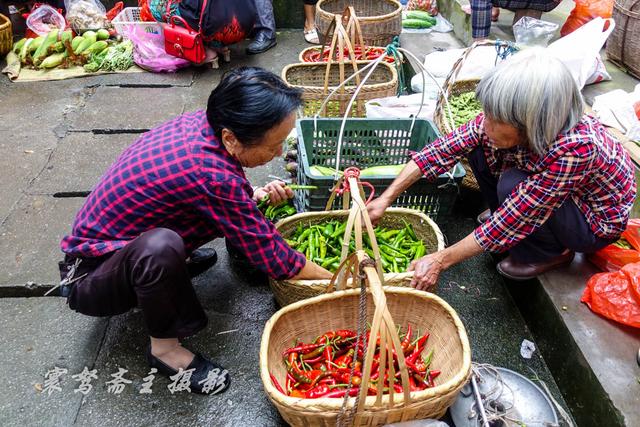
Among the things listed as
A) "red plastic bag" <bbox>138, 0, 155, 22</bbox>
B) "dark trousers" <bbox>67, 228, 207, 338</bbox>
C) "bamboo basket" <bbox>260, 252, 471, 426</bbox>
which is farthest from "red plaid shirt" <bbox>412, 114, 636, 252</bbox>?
"red plastic bag" <bbox>138, 0, 155, 22</bbox>

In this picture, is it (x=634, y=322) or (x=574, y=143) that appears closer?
(x=574, y=143)

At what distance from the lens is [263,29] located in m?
6.04

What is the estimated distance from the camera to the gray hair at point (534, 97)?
6.16 feet

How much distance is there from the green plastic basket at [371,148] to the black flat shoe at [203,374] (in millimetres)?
1024

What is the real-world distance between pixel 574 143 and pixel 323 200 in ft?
4.27

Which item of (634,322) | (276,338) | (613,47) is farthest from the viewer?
(613,47)

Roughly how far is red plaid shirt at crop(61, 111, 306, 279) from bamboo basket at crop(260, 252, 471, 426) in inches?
9.5

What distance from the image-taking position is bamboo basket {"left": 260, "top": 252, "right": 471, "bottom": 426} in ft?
5.36

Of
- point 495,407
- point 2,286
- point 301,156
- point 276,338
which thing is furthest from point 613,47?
point 2,286

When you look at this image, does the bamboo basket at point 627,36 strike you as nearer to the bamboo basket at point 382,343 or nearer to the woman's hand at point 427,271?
the woman's hand at point 427,271

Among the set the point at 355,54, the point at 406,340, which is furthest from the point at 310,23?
the point at 406,340

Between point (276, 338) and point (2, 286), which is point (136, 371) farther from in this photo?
point (2, 286)

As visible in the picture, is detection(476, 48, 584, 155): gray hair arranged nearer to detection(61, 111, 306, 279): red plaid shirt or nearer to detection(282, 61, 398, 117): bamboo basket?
detection(61, 111, 306, 279): red plaid shirt

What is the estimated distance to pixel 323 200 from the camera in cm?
276
